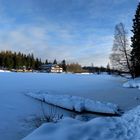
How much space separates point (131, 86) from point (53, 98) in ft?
56.0

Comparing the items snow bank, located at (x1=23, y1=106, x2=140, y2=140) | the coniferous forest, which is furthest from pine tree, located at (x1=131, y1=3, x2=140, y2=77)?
the coniferous forest

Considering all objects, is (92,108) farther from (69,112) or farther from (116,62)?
(116,62)

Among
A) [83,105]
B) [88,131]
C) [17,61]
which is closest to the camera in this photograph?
[88,131]

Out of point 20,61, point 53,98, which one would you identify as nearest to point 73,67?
point 20,61

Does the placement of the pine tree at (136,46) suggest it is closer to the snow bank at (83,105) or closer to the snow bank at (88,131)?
the snow bank at (83,105)

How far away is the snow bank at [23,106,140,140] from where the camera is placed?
7.05m

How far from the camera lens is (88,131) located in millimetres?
7402

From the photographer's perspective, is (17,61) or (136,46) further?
(17,61)

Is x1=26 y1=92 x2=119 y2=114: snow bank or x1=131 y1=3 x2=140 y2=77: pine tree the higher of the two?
x1=131 y1=3 x2=140 y2=77: pine tree

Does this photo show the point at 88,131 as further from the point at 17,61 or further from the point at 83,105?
the point at 17,61

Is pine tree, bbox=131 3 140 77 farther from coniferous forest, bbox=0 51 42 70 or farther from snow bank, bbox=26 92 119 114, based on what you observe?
coniferous forest, bbox=0 51 42 70

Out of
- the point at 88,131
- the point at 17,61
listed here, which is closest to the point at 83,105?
the point at 88,131

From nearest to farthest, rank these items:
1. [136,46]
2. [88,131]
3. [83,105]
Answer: [88,131], [83,105], [136,46]

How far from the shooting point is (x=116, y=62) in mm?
43719
